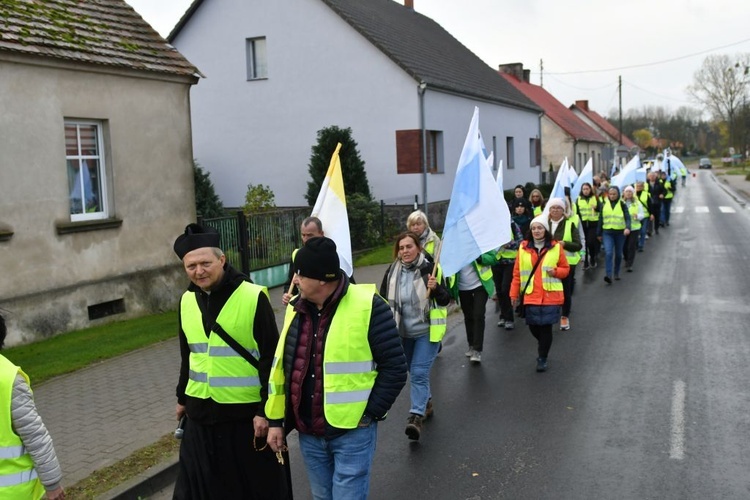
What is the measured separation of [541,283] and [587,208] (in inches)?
305

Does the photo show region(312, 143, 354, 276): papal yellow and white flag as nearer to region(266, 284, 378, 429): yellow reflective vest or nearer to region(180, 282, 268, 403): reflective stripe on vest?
region(180, 282, 268, 403): reflective stripe on vest

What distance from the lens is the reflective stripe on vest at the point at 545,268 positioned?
8250 millimetres

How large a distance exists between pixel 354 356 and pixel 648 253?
16.7 metres

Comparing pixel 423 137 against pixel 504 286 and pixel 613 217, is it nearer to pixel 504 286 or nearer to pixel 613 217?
pixel 613 217

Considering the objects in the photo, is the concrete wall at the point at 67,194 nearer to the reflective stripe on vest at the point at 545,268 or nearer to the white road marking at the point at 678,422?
the reflective stripe on vest at the point at 545,268

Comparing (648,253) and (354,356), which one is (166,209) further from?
(648,253)

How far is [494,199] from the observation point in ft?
25.7

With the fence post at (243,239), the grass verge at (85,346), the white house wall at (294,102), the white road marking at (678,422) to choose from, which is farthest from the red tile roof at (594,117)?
the white road marking at (678,422)

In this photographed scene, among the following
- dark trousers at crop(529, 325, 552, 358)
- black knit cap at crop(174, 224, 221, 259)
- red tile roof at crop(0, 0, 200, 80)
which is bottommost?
dark trousers at crop(529, 325, 552, 358)

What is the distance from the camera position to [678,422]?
261 inches

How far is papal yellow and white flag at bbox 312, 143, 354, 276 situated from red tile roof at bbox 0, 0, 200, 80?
17.7ft

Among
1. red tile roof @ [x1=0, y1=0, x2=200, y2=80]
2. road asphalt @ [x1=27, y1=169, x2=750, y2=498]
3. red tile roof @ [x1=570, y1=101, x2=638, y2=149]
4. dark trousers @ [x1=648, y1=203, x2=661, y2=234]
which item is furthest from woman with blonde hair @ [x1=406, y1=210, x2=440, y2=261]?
red tile roof @ [x1=570, y1=101, x2=638, y2=149]

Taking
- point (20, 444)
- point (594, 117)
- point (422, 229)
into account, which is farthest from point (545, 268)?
point (594, 117)

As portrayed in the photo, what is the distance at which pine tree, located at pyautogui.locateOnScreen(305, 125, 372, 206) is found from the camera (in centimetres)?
2258
